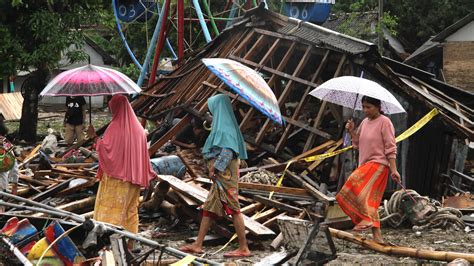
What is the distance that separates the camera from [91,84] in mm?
8891

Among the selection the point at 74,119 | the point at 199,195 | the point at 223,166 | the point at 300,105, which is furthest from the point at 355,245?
the point at 74,119

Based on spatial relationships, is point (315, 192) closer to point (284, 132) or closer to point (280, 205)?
point (280, 205)

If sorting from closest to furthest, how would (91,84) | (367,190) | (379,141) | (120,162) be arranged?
(120,162) < (91,84) < (379,141) < (367,190)

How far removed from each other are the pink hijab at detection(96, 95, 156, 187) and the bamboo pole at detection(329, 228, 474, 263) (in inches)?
98.3

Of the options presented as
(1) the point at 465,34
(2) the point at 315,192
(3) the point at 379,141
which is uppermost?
(1) the point at 465,34

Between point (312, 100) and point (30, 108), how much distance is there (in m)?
10.1

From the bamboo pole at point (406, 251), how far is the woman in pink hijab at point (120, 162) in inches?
97.0

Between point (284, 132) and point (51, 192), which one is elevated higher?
point (284, 132)

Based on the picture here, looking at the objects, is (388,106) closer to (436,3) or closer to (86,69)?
(86,69)

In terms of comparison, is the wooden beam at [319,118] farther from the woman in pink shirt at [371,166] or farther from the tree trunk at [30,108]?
the tree trunk at [30,108]

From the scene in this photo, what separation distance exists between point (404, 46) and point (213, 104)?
38972 millimetres

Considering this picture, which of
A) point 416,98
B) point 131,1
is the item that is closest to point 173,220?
point 416,98

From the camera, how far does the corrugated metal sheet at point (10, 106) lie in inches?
1390

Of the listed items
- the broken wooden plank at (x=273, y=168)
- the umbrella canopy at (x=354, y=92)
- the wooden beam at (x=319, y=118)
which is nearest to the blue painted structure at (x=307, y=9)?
the wooden beam at (x=319, y=118)
